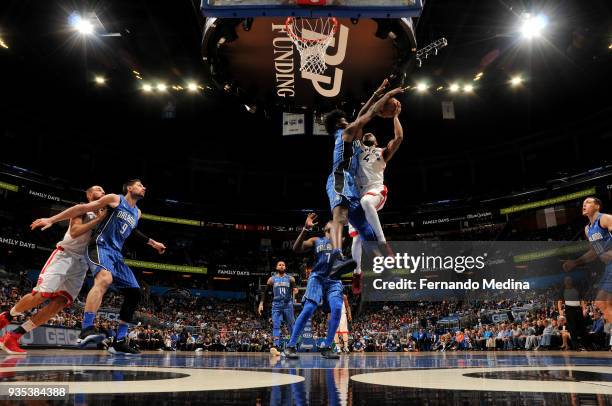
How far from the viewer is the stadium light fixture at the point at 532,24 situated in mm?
12844

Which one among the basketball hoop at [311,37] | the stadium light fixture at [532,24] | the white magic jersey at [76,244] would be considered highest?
the stadium light fixture at [532,24]

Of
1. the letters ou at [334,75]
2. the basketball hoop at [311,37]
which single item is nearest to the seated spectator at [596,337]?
the letters ou at [334,75]

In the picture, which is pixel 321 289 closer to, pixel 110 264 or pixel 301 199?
pixel 110 264

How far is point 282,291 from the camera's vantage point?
8.67 meters

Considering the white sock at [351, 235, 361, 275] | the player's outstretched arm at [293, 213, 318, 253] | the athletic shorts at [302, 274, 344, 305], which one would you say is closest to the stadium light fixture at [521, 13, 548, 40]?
the player's outstretched arm at [293, 213, 318, 253]

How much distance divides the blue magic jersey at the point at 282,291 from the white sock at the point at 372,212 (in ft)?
17.0

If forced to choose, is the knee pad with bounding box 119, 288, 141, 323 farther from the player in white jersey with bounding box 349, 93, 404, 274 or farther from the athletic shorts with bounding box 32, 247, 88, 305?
the player in white jersey with bounding box 349, 93, 404, 274

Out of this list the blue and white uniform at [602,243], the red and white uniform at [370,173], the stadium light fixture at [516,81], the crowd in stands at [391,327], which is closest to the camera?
the red and white uniform at [370,173]

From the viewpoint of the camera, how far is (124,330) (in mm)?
4586

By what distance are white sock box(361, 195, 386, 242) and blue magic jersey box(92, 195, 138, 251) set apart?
2538 millimetres

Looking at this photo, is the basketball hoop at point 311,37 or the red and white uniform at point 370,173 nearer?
the red and white uniform at point 370,173

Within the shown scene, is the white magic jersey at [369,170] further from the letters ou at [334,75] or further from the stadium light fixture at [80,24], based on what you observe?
the stadium light fixture at [80,24]

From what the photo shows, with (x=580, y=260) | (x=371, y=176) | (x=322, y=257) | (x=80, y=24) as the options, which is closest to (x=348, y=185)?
(x=371, y=176)

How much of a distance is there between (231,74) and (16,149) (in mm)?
18316
